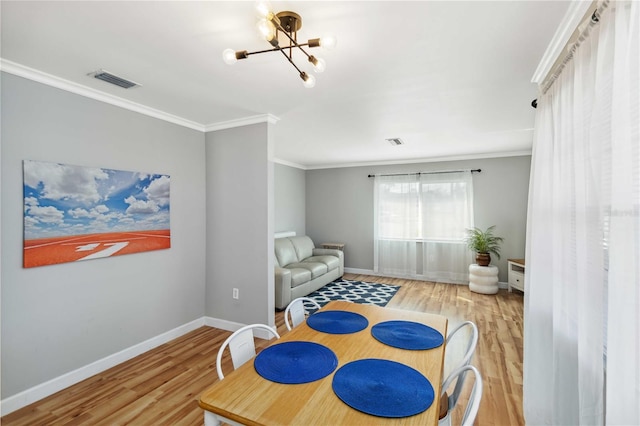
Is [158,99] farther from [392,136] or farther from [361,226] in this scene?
[361,226]

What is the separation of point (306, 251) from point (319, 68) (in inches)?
183

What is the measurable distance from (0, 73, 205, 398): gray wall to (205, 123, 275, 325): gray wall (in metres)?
0.19

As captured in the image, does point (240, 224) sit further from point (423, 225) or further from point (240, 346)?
point (423, 225)

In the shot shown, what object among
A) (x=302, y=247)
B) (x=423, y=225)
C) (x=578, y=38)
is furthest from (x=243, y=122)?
(x=423, y=225)

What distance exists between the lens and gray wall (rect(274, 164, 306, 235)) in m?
6.04

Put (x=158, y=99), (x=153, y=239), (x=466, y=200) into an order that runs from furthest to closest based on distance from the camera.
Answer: (x=466, y=200) → (x=153, y=239) → (x=158, y=99)

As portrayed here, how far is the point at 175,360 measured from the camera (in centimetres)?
281

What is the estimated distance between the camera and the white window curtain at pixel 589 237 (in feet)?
3.26

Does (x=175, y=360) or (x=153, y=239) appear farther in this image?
(x=153, y=239)

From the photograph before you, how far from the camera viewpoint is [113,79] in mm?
2326

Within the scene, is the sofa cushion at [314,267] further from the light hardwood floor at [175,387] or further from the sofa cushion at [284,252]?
the light hardwood floor at [175,387]

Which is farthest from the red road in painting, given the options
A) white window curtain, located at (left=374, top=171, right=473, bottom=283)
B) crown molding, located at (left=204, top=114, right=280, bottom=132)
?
white window curtain, located at (left=374, top=171, right=473, bottom=283)

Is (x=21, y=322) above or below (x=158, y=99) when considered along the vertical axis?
below

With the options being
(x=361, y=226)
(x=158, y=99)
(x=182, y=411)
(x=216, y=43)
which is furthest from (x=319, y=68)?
(x=361, y=226)
